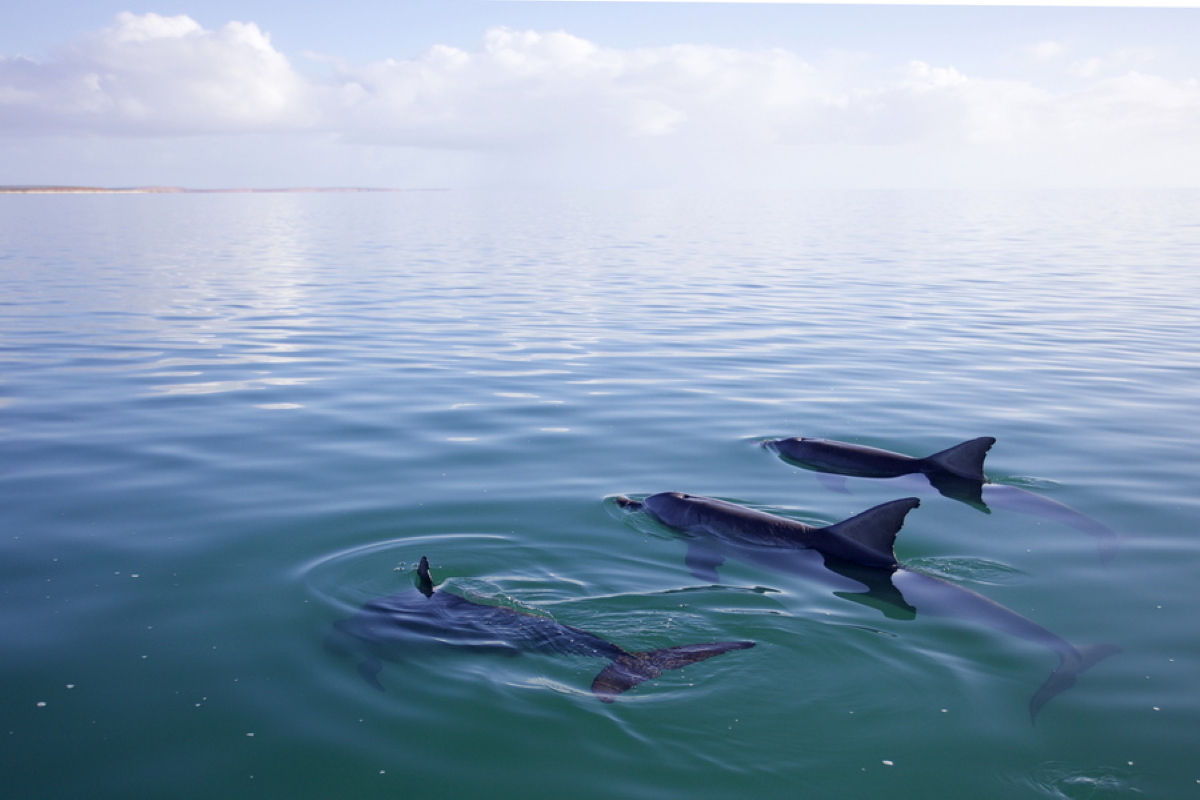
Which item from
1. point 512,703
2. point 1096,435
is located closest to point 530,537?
point 512,703

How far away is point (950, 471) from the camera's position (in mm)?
12680

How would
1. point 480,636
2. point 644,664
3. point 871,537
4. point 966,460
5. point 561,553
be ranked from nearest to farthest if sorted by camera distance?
1. point 644,664
2. point 480,636
3. point 871,537
4. point 561,553
5. point 966,460

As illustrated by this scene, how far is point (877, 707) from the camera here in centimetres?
733

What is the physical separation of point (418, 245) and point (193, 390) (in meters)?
41.9

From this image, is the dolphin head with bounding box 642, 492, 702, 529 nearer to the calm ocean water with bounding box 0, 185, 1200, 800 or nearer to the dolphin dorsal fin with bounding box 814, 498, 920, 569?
the calm ocean water with bounding box 0, 185, 1200, 800

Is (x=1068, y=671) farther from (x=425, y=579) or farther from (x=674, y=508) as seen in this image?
(x=425, y=579)

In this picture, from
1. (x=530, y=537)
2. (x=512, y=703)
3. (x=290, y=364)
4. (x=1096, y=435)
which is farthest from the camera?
(x=290, y=364)

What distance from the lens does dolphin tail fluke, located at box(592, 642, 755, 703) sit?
7.38 m

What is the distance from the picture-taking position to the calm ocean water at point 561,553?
6715mm

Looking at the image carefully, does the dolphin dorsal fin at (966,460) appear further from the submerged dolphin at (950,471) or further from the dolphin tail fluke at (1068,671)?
the dolphin tail fluke at (1068,671)

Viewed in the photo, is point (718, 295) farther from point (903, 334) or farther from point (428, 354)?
point (428, 354)

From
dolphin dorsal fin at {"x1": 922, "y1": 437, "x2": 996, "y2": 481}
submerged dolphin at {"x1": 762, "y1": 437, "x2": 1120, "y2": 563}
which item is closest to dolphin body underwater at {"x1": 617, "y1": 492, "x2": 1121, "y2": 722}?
submerged dolphin at {"x1": 762, "y1": 437, "x2": 1120, "y2": 563}

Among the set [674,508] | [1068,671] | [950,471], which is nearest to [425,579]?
[674,508]

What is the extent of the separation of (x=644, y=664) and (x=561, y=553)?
283 centimetres
